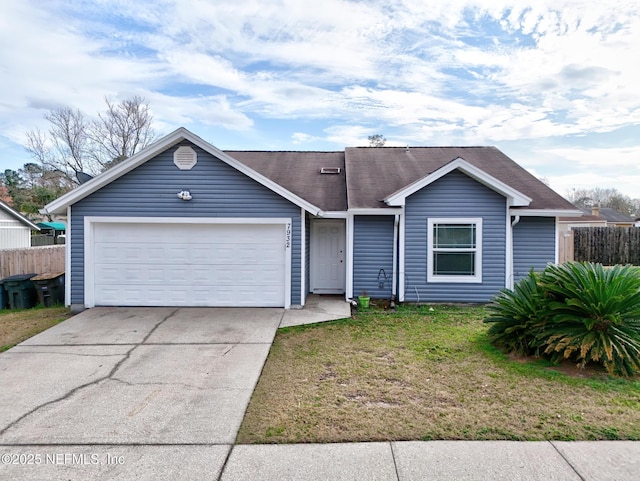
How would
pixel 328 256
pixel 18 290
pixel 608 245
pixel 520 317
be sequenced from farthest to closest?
pixel 608 245, pixel 328 256, pixel 18 290, pixel 520 317

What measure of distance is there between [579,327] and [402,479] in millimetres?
3855

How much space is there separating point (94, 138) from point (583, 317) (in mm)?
30999

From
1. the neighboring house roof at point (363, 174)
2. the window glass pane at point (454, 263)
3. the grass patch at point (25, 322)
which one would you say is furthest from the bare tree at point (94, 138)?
the window glass pane at point (454, 263)

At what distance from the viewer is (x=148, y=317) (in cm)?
812

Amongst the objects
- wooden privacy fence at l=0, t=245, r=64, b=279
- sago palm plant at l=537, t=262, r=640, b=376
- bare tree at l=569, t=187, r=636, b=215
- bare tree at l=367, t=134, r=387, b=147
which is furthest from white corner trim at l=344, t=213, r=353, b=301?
bare tree at l=569, t=187, r=636, b=215

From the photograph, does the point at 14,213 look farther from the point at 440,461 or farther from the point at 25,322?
the point at 440,461

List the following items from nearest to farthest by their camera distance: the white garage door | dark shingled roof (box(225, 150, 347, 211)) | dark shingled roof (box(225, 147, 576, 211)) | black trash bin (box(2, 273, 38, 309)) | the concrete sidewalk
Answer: the concrete sidewalk, the white garage door, black trash bin (box(2, 273, 38, 309)), dark shingled roof (box(225, 147, 576, 211)), dark shingled roof (box(225, 150, 347, 211))

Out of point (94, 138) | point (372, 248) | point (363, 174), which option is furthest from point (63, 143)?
point (372, 248)

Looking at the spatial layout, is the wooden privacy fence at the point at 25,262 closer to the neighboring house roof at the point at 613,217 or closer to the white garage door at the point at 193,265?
the white garage door at the point at 193,265

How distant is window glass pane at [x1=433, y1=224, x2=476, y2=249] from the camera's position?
9477 millimetres

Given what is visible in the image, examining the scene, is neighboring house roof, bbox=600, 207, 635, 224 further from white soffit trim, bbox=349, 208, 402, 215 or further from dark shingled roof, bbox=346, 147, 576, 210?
white soffit trim, bbox=349, 208, 402, 215

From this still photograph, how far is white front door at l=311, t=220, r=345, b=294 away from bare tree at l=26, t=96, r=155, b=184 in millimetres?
22194

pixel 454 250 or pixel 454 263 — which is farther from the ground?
pixel 454 250

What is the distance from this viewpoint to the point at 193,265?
8.98 m
